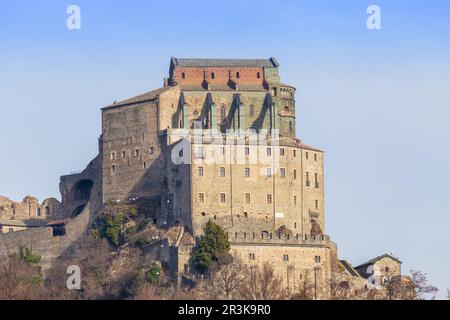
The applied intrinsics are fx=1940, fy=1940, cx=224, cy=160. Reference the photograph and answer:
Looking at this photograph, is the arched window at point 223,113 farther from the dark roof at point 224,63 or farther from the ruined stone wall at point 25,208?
the ruined stone wall at point 25,208

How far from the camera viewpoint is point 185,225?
12362 cm

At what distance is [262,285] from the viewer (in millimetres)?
114375

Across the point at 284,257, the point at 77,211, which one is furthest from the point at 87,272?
the point at 77,211

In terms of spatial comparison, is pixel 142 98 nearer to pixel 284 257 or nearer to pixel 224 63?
pixel 224 63

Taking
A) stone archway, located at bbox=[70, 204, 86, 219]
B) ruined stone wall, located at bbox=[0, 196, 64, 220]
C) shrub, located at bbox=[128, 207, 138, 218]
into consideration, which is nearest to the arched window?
shrub, located at bbox=[128, 207, 138, 218]

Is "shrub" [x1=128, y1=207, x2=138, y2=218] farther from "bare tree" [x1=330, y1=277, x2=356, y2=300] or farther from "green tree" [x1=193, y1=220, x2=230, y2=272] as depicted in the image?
"bare tree" [x1=330, y1=277, x2=356, y2=300]

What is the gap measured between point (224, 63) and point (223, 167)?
46.3 feet

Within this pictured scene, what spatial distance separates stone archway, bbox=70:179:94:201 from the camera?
455 ft

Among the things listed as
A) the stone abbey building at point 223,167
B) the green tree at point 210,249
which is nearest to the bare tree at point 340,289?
the stone abbey building at point 223,167

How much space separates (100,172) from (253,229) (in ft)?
50.7
